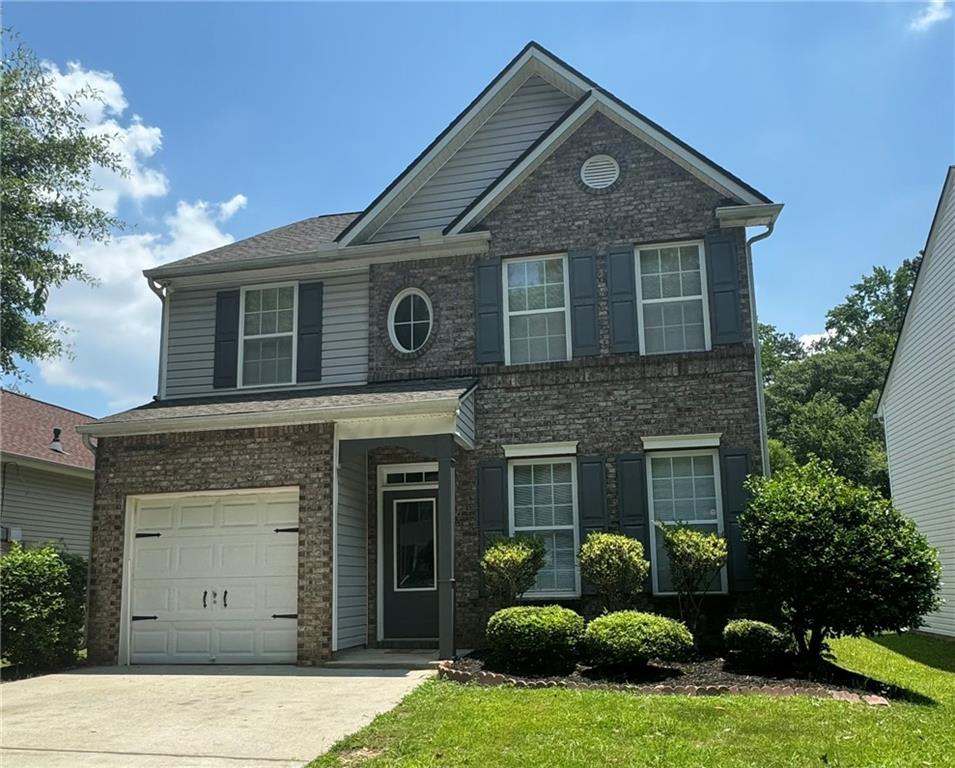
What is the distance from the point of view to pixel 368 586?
1264 cm

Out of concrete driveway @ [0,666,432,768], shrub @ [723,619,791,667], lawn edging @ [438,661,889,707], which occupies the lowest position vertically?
concrete driveway @ [0,666,432,768]

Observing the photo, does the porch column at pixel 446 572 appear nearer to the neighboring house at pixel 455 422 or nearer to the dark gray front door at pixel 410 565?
the neighboring house at pixel 455 422

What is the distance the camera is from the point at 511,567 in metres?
11.1

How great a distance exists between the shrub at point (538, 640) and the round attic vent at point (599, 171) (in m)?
6.54

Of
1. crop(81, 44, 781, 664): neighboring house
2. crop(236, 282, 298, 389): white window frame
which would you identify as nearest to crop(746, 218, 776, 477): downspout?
crop(81, 44, 781, 664): neighboring house

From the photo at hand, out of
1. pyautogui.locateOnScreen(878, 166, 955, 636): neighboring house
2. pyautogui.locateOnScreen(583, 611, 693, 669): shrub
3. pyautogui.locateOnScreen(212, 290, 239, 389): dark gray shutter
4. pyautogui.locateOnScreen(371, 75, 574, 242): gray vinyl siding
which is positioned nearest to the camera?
pyautogui.locateOnScreen(583, 611, 693, 669): shrub

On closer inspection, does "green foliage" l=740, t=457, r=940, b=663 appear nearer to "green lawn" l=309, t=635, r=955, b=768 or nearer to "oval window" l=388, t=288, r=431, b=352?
"green lawn" l=309, t=635, r=955, b=768

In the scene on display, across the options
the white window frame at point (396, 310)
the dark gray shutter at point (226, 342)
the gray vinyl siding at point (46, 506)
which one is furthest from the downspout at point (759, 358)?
the gray vinyl siding at point (46, 506)

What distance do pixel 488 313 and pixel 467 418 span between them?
1.83 meters

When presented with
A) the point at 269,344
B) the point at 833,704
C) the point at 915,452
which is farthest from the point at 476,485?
the point at 915,452

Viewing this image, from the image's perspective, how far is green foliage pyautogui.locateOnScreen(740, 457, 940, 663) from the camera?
939 centimetres

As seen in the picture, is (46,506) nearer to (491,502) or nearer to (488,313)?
(491,502)

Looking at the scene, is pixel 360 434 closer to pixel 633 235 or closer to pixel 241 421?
pixel 241 421

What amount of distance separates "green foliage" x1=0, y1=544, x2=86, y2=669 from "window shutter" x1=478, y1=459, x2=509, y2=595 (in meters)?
5.72
